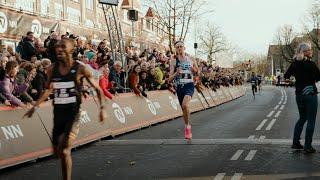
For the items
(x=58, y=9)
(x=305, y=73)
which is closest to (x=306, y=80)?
(x=305, y=73)

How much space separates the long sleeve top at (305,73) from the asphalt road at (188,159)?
1.28 metres

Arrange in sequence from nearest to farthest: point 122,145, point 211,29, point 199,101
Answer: point 122,145, point 199,101, point 211,29

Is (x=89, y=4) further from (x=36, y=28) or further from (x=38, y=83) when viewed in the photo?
(x=38, y=83)

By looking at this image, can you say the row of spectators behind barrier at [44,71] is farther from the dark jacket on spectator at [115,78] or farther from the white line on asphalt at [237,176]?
the white line on asphalt at [237,176]

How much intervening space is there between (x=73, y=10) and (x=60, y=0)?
16.0 ft

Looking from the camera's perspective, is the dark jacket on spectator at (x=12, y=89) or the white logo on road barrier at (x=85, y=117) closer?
the dark jacket on spectator at (x=12, y=89)

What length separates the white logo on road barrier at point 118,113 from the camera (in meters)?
13.1

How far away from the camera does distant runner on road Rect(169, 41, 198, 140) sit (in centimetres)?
1102

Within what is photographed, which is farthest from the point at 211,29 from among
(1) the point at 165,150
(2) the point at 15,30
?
(1) the point at 165,150

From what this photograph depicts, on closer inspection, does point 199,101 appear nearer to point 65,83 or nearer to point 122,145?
point 122,145

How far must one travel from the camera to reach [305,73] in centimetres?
902

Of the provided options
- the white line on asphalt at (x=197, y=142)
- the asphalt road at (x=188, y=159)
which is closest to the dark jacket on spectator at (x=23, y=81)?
the asphalt road at (x=188, y=159)

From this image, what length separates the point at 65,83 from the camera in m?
6.45

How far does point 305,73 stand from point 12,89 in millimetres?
5849
